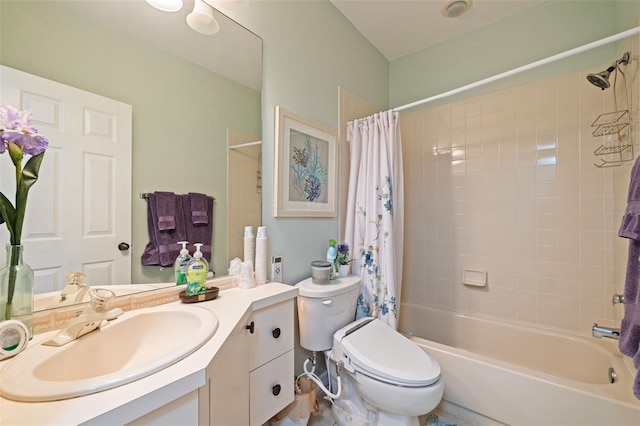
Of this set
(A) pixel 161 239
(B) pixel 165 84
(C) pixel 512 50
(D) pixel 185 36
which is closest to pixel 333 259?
(A) pixel 161 239

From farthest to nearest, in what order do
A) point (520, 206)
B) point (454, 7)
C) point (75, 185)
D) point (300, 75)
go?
1. point (520, 206)
2. point (454, 7)
3. point (300, 75)
4. point (75, 185)

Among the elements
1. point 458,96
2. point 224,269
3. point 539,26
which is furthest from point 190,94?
point 539,26

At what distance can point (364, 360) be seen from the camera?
126 centimetres

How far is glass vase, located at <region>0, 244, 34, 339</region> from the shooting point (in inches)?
26.3

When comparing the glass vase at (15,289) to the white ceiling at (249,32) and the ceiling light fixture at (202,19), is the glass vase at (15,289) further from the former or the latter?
the ceiling light fixture at (202,19)

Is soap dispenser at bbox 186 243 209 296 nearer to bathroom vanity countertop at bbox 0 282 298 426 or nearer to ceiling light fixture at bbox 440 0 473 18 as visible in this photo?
bathroom vanity countertop at bbox 0 282 298 426

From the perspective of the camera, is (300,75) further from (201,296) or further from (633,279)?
(633,279)

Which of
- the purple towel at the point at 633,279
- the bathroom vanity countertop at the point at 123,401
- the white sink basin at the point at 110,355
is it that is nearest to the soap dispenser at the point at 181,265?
the white sink basin at the point at 110,355

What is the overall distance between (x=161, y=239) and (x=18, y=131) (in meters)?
0.52

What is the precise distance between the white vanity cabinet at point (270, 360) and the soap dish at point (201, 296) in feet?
0.59

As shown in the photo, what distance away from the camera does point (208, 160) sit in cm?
122

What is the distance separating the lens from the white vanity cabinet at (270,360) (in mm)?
1058

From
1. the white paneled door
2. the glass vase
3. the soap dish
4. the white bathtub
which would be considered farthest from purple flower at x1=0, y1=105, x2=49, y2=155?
the white bathtub

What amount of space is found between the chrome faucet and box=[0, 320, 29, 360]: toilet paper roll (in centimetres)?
4
